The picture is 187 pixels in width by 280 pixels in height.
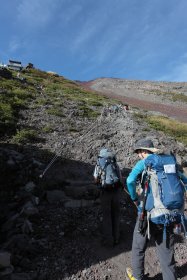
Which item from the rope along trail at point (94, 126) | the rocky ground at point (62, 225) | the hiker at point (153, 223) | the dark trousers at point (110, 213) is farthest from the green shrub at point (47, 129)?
the hiker at point (153, 223)

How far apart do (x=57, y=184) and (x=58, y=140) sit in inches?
168

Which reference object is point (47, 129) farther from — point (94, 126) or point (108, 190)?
point (108, 190)

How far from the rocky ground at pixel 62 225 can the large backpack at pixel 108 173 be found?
1230mm

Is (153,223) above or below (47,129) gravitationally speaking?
below

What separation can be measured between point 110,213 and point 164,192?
238 centimetres

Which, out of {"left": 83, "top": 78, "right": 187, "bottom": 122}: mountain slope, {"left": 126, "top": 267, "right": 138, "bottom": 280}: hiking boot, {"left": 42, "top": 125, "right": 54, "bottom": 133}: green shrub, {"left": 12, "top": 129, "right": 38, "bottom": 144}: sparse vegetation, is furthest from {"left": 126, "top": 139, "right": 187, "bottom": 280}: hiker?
{"left": 83, "top": 78, "right": 187, "bottom": 122}: mountain slope

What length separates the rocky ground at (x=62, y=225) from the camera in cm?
582

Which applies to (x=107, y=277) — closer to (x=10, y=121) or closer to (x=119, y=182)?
(x=119, y=182)

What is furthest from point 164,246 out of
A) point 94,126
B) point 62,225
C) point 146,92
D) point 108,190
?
point 146,92

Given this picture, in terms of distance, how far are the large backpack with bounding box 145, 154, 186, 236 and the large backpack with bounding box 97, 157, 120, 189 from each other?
1.82 meters

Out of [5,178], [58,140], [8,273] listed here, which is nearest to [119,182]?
[8,273]

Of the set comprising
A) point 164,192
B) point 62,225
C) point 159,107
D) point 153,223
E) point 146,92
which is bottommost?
point 62,225

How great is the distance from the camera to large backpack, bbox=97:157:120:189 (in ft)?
21.4

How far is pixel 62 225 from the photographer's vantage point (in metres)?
7.27
